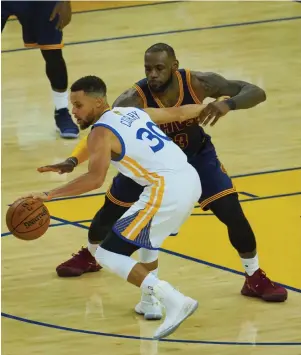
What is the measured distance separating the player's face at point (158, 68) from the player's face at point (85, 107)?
492 millimetres

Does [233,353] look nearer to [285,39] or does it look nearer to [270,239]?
[270,239]

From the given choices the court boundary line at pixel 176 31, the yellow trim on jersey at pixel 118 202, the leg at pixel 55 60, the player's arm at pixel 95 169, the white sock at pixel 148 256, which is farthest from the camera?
the court boundary line at pixel 176 31

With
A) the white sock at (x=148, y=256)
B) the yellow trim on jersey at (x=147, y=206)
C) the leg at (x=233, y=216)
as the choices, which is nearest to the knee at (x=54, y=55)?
the leg at (x=233, y=216)

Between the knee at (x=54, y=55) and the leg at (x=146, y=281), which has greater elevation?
the knee at (x=54, y=55)

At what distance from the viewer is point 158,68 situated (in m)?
7.23

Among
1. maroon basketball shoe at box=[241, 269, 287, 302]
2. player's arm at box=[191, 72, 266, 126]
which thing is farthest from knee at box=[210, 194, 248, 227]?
player's arm at box=[191, 72, 266, 126]

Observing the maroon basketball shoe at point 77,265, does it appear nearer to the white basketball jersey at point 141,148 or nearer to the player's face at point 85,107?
the white basketball jersey at point 141,148

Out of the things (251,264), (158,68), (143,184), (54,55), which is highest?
(158,68)

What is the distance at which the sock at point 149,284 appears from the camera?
22.2ft

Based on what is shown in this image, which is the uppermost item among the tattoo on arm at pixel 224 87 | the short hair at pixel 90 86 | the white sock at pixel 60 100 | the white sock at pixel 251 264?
the short hair at pixel 90 86

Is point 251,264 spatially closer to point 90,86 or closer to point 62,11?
point 90,86

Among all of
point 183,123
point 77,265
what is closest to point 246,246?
point 183,123

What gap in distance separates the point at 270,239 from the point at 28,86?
5.12 m

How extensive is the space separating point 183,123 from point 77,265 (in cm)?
134
